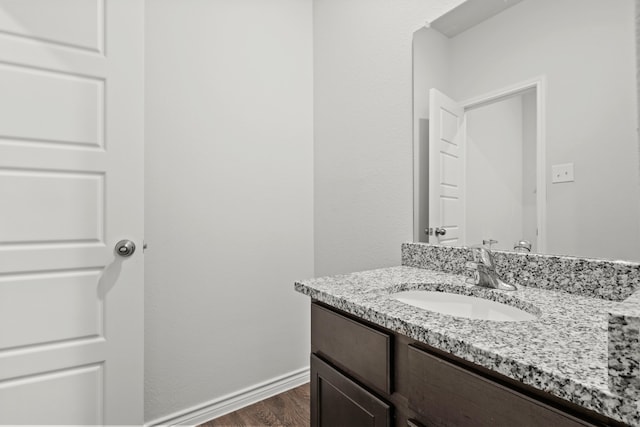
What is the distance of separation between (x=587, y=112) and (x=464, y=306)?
66 centimetres

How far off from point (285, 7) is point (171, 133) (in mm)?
1061

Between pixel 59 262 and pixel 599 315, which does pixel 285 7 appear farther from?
pixel 599 315

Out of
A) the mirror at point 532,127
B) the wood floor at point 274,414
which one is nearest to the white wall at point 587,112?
the mirror at point 532,127

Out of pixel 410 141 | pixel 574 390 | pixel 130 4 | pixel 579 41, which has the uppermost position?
pixel 130 4

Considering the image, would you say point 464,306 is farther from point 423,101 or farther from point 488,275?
point 423,101

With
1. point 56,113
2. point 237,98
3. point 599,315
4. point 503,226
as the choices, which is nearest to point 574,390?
point 599,315

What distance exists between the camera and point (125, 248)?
4.05 feet

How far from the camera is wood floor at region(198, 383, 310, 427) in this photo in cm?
158

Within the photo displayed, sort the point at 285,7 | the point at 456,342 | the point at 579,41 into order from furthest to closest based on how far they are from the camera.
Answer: the point at 285,7
the point at 579,41
the point at 456,342

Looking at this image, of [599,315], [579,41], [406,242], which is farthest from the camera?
[406,242]

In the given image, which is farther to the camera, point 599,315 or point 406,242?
point 406,242

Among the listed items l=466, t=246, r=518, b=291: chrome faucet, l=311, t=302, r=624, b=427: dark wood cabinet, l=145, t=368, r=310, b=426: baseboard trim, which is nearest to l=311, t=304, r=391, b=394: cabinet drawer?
l=311, t=302, r=624, b=427: dark wood cabinet

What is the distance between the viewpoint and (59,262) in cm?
115

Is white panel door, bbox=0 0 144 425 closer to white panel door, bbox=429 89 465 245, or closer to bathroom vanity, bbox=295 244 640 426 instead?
bathroom vanity, bbox=295 244 640 426
